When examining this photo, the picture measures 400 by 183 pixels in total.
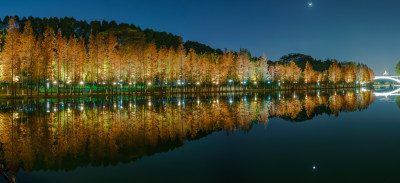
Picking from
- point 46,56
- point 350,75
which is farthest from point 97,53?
point 350,75

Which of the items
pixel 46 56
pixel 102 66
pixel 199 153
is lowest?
pixel 199 153

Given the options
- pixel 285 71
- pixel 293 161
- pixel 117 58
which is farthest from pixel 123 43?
pixel 293 161

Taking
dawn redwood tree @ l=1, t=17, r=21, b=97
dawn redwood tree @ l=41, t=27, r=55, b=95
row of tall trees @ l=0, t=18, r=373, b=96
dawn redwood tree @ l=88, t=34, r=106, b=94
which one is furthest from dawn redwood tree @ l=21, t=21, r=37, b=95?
dawn redwood tree @ l=88, t=34, r=106, b=94

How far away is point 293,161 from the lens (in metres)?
9.59

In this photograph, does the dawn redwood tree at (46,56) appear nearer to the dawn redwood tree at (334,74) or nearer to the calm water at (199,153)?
the calm water at (199,153)

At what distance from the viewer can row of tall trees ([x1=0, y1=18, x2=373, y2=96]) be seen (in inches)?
1913

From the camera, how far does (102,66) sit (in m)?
60.2

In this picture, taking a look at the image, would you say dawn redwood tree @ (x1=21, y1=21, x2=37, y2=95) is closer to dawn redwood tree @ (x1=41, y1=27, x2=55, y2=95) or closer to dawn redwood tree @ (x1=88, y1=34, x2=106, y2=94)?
dawn redwood tree @ (x1=41, y1=27, x2=55, y2=95)

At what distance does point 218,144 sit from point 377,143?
7.20 m

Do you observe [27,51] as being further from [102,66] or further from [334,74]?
[334,74]

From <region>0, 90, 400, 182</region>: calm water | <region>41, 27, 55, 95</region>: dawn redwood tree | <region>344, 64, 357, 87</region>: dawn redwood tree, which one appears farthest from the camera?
<region>344, 64, 357, 87</region>: dawn redwood tree

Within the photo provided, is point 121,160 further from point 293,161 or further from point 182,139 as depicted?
point 293,161

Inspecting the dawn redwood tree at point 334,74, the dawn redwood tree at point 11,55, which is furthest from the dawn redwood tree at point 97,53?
the dawn redwood tree at point 334,74

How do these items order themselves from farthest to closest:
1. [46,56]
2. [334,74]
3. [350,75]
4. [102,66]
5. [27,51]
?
[350,75] → [334,74] → [102,66] → [46,56] → [27,51]
